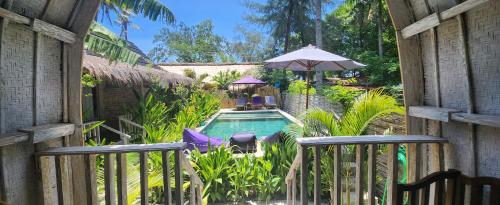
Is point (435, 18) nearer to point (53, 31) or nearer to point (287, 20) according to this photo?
point (53, 31)

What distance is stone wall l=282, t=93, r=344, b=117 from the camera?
758 cm

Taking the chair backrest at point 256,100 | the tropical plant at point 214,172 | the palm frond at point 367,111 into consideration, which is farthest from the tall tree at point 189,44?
the palm frond at point 367,111

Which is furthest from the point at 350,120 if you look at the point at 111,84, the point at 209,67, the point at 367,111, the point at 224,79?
the point at 209,67

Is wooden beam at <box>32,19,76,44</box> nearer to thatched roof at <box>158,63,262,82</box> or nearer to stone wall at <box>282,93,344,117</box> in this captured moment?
stone wall at <box>282,93,344,117</box>

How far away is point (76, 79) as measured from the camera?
2.77m

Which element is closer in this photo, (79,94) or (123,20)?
(79,94)

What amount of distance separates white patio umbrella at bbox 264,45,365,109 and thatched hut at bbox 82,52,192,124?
3.02 meters

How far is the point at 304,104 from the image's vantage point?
→ 13695mm

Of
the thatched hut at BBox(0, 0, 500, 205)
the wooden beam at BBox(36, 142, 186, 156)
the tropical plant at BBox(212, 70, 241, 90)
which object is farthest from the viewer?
the tropical plant at BBox(212, 70, 241, 90)

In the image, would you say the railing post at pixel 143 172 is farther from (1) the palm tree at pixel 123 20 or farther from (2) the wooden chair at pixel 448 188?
(1) the palm tree at pixel 123 20

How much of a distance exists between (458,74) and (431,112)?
34cm

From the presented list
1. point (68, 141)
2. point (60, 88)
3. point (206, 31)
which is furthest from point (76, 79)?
point (206, 31)

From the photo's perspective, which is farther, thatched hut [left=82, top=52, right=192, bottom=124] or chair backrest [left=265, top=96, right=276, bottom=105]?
chair backrest [left=265, top=96, right=276, bottom=105]

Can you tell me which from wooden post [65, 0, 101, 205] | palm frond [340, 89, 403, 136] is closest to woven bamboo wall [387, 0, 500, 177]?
palm frond [340, 89, 403, 136]
